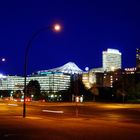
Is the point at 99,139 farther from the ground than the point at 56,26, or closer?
closer

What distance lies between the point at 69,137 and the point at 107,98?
107235 millimetres

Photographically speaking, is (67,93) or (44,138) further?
(67,93)

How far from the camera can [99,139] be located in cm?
1775

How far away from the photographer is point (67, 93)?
137375mm

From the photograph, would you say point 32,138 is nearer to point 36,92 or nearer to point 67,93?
point 67,93

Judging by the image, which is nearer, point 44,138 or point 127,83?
point 44,138

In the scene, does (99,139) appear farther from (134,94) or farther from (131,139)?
(134,94)

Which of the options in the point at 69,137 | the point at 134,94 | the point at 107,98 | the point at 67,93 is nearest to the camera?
the point at 69,137

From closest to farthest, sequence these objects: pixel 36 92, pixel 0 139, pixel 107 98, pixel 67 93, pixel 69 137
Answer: pixel 0 139, pixel 69 137, pixel 107 98, pixel 67 93, pixel 36 92

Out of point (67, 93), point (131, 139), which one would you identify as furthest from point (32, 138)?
point (67, 93)

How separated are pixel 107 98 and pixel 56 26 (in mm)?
94184

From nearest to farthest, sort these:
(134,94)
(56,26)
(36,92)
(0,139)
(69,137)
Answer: (0,139), (69,137), (56,26), (134,94), (36,92)

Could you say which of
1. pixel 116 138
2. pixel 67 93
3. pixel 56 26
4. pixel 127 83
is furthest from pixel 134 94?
pixel 116 138

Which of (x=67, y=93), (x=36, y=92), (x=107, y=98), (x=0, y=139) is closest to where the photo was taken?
(x=0, y=139)
